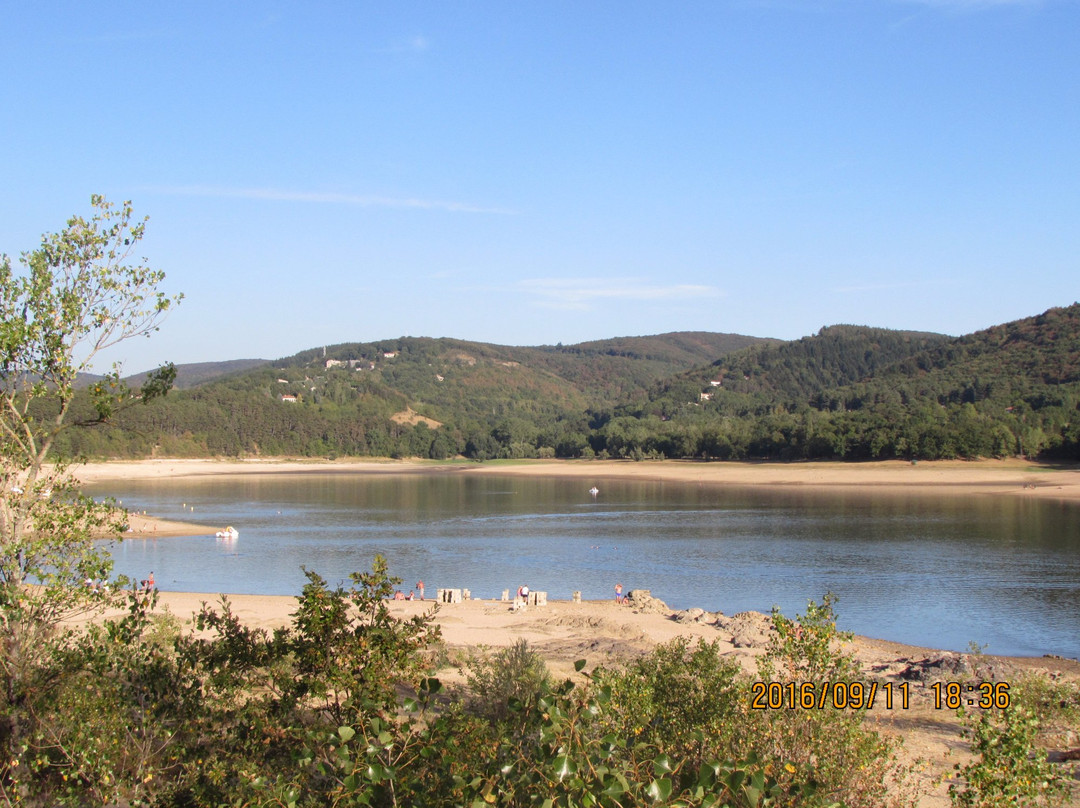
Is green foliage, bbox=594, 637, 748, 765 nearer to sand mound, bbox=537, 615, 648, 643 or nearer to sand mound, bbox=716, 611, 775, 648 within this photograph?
sand mound, bbox=716, 611, 775, 648

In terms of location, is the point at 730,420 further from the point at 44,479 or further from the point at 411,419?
the point at 44,479

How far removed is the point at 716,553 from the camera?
Answer: 42.9 metres

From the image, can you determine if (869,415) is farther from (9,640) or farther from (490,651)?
(9,640)

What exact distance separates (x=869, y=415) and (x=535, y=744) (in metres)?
102

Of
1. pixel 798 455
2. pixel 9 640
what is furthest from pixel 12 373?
pixel 798 455

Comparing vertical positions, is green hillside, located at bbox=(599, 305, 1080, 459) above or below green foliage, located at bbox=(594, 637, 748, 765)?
above

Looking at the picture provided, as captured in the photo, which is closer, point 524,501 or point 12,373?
point 12,373

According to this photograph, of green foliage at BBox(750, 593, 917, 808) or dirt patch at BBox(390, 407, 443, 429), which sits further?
dirt patch at BBox(390, 407, 443, 429)

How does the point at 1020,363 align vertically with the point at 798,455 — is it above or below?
above

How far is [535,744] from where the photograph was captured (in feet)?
18.6

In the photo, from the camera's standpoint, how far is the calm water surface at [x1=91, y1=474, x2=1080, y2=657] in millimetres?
29375

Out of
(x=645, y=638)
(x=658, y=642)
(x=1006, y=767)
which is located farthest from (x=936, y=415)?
(x=1006, y=767)

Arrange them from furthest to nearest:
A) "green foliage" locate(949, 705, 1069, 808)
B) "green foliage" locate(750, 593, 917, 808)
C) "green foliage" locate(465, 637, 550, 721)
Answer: "green foliage" locate(465, 637, 550, 721)
"green foliage" locate(750, 593, 917, 808)
"green foliage" locate(949, 705, 1069, 808)
